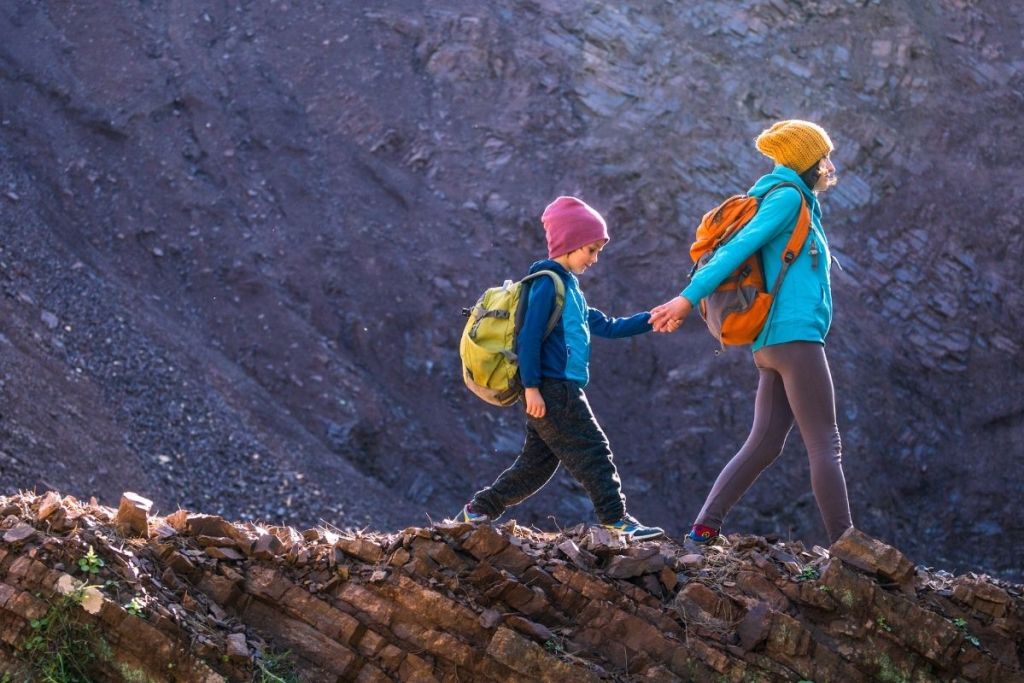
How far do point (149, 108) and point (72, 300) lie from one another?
10.6 ft

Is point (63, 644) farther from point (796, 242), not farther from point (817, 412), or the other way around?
point (796, 242)

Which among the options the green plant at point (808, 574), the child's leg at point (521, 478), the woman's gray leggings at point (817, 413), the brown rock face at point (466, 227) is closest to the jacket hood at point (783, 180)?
the woman's gray leggings at point (817, 413)

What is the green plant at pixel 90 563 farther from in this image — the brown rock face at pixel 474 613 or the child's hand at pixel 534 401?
the child's hand at pixel 534 401

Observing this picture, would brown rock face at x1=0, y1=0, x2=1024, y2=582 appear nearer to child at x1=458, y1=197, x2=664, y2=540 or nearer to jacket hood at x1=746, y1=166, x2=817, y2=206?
child at x1=458, y1=197, x2=664, y2=540

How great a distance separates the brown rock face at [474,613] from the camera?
4762mm

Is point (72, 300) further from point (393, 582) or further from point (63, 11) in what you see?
point (393, 582)

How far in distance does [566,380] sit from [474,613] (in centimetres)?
Answer: 111

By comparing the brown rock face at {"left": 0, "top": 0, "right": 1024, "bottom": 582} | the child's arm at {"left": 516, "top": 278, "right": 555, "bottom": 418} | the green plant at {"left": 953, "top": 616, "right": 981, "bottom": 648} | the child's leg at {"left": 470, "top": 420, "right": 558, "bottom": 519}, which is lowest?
the brown rock face at {"left": 0, "top": 0, "right": 1024, "bottom": 582}

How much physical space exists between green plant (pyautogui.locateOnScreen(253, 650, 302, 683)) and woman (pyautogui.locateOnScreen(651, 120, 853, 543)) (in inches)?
72.4

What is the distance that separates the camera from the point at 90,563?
4.84 metres

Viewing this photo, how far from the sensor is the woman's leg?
5586mm

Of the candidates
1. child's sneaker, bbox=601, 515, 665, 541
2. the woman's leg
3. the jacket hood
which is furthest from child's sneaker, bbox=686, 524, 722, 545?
the jacket hood

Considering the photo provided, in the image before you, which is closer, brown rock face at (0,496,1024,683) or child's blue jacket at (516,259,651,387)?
brown rock face at (0,496,1024,683)

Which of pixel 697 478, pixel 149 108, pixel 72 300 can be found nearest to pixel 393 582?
pixel 72 300
